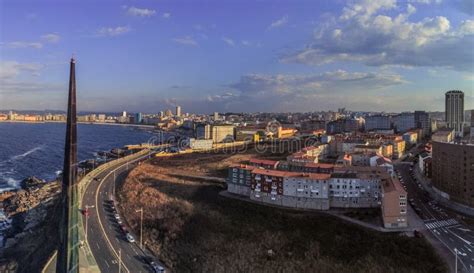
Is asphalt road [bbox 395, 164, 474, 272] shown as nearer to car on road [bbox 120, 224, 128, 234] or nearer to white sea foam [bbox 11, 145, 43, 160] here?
car on road [bbox 120, 224, 128, 234]

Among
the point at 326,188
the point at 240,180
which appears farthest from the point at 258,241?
the point at 240,180

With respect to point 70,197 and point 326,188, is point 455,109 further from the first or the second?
point 70,197

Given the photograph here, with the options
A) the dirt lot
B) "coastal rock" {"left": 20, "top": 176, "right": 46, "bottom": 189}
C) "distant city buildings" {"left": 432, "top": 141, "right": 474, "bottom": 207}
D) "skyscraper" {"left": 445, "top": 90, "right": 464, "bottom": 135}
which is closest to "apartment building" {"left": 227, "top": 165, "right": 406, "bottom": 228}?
the dirt lot

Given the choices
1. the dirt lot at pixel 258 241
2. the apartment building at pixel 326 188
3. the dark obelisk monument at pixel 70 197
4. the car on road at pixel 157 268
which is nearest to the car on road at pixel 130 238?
the dirt lot at pixel 258 241

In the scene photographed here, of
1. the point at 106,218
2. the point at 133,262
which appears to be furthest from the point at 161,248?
the point at 106,218

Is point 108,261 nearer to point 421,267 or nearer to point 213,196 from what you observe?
point 213,196
